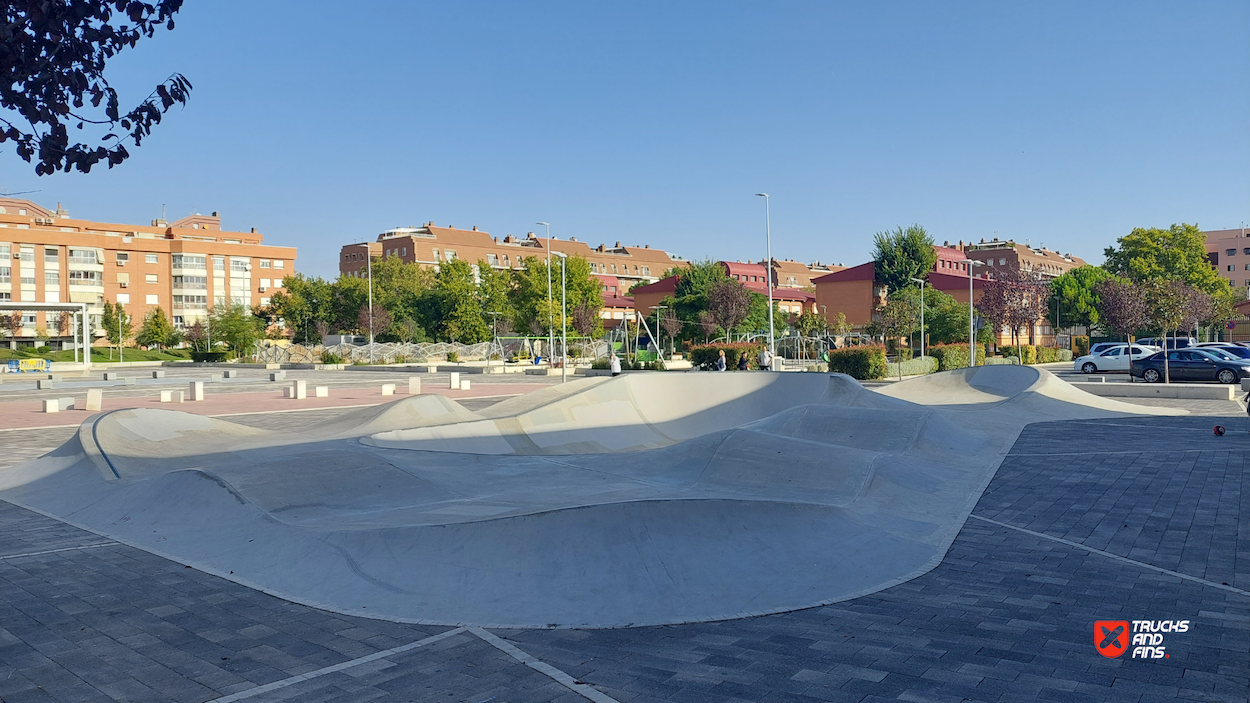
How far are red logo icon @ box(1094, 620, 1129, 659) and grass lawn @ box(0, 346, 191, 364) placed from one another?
231ft

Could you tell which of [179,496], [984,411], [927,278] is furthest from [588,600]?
[927,278]

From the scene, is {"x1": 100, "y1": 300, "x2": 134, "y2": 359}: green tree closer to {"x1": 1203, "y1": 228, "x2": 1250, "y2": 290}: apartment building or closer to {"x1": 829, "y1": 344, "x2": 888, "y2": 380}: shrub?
{"x1": 829, "y1": 344, "x2": 888, "y2": 380}: shrub

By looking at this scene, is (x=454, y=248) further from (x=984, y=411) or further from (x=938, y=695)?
(x=938, y=695)

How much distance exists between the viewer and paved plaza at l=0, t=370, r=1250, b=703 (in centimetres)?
466

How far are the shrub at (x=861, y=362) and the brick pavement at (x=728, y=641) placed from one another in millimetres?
27747

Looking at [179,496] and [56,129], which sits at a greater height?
[56,129]

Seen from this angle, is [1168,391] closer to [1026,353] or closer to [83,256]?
[1026,353]

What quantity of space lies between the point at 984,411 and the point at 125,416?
674 inches

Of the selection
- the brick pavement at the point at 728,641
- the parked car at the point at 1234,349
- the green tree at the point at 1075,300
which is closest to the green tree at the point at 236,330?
the brick pavement at the point at 728,641

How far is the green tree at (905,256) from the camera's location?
67.1m

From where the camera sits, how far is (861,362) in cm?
3584

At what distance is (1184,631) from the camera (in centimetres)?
548

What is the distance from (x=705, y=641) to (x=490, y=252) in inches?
4350

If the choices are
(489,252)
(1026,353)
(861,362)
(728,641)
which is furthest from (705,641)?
(489,252)
